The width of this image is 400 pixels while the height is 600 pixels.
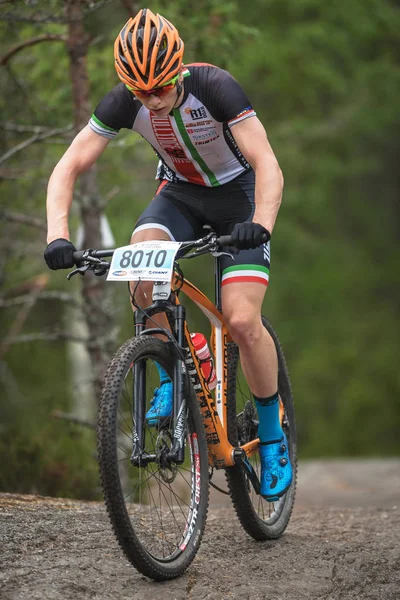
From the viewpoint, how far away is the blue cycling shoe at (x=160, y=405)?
12.6 ft

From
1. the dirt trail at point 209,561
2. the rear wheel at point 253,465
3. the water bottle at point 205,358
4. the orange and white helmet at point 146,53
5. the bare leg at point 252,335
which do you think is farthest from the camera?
the rear wheel at point 253,465

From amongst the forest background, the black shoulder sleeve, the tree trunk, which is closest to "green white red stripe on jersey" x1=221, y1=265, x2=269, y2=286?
the black shoulder sleeve

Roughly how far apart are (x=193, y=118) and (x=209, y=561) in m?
2.12

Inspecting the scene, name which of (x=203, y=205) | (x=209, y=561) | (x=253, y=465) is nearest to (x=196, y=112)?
(x=203, y=205)

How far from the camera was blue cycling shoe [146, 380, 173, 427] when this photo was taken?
385 cm

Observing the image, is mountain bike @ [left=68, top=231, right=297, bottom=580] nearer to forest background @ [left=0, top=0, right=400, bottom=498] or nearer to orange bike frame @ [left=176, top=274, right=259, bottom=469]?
orange bike frame @ [left=176, top=274, right=259, bottom=469]

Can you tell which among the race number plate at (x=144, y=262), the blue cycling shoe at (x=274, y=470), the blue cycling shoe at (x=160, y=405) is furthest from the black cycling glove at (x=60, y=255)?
the blue cycling shoe at (x=274, y=470)

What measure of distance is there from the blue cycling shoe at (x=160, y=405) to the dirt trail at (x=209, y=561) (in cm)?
67

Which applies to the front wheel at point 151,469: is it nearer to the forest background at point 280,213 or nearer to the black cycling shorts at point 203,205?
the black cycling shorts at point 203,205

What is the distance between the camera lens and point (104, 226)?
791 cm

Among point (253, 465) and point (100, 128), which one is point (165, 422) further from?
point (100, 128)

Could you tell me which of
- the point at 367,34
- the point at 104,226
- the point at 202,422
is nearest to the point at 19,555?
the point at 202,422

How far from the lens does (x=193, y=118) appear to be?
4.42 meters

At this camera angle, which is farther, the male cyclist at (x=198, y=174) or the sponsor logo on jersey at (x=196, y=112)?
the sponsor logo on jersey at (x=196, y=112)
